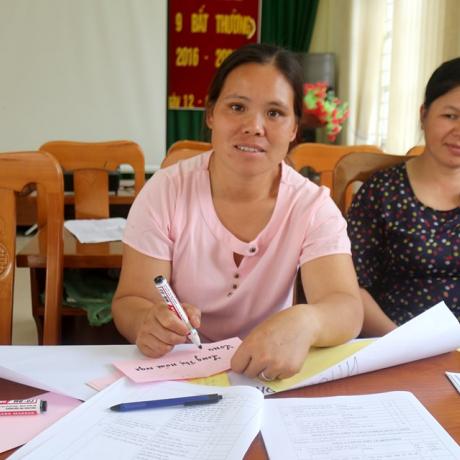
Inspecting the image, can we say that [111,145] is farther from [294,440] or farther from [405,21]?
[405,21]

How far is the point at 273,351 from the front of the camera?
2.40 feet

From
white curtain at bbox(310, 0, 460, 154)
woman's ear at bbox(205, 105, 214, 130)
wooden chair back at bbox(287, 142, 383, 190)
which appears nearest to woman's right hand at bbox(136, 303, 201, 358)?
woman's ear at bbox(205, 105, 214, 130)

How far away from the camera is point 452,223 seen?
134 cm

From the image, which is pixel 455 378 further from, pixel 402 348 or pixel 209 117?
pixel 209 117

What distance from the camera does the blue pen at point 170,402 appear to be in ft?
2.14

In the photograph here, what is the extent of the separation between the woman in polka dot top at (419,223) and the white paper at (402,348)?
1.44ft

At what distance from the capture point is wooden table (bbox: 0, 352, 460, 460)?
0.69 m

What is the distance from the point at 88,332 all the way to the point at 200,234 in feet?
3.27

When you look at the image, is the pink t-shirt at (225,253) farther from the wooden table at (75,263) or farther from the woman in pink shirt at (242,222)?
the wooden table at (75,263)

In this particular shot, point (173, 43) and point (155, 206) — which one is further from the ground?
point (173, 43)

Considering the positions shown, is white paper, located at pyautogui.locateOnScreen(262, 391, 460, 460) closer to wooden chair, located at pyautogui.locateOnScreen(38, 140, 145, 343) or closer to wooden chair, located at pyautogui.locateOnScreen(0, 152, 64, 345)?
wooden chair, located at pyautogui.locateOnScreen(0, 152, 64, 345)

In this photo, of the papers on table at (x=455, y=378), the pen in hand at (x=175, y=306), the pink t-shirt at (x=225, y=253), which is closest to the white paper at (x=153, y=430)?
the pen in hand at (x=175, y=306)

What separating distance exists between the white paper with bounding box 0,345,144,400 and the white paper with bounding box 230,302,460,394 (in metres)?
0.18

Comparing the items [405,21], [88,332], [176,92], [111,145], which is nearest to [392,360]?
[88,332]
